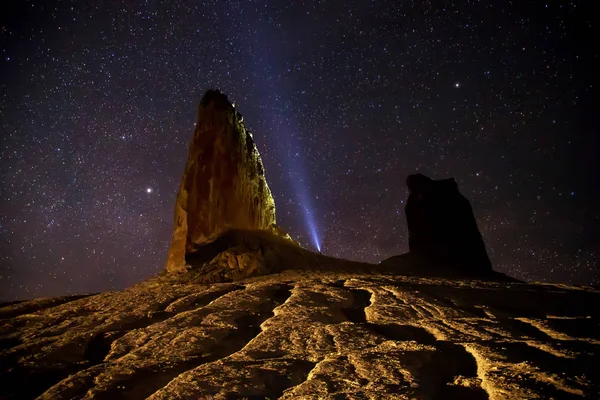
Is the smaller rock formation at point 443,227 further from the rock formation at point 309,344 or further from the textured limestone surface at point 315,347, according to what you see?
the textured limestone surface at point 315,347

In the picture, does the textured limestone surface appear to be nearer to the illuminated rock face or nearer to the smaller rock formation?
the illuminated rock face

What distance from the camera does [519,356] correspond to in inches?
157

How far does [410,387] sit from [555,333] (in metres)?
3.31

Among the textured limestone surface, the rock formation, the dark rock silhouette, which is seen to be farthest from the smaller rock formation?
the textured limestone surface

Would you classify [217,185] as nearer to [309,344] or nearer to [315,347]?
[309,344]

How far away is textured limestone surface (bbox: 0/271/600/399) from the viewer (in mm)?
3424

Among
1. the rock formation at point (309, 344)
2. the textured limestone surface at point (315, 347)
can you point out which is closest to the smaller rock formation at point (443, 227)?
the rock formation at point (309, 344)

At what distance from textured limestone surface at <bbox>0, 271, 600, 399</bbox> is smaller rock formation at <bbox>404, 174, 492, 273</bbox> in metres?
17.6

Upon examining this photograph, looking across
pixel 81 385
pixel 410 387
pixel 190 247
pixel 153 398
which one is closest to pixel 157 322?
pixel 81 385

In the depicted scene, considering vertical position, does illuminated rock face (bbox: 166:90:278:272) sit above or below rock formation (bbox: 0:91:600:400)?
above

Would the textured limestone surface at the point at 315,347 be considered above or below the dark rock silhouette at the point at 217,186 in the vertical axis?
below

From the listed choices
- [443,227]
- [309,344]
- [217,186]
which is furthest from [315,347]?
[443,227]

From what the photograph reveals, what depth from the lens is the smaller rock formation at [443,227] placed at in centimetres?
2503

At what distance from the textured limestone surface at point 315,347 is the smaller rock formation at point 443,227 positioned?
1763 centimetres
